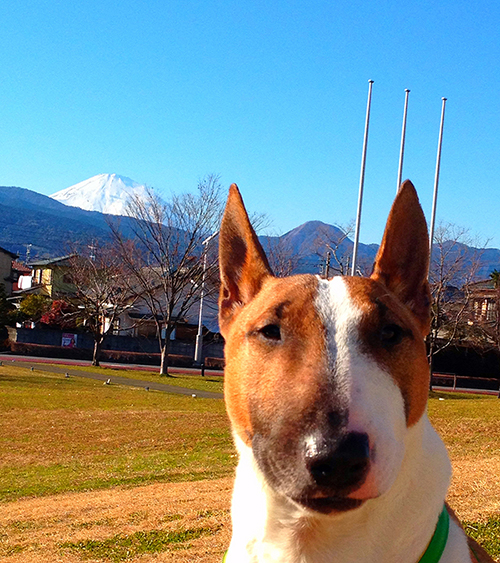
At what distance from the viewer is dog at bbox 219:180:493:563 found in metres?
1.96

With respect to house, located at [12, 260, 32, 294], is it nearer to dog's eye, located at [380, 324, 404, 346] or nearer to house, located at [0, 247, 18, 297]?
house, located at [0, 247, 18, 297]

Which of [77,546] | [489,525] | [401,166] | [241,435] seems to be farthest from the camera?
[401,166]

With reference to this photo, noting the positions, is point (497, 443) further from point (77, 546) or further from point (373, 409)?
point (373, 409)

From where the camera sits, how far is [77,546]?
6.82 meters

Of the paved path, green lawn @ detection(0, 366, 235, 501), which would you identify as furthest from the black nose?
the paved path

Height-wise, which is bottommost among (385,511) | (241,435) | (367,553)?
(367,553)

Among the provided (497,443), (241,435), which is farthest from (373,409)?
A: (497,443)

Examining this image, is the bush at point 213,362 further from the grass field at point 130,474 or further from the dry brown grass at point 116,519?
the dry brown grass at point 116,519

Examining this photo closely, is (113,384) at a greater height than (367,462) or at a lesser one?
lesser

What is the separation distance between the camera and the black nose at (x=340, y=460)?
1.89 meters

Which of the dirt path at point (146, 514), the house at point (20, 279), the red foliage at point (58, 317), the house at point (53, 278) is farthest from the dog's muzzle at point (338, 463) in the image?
the house at point (20, 279)

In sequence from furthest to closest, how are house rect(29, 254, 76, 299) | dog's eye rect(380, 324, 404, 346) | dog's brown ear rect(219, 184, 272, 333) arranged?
house rect(29, 254, 76, 299) → dog's brown ear rect(219, 184, 272, 333) → dog's eye rect(380, 324, 404, 346)

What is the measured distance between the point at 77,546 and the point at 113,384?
24443 millimetres

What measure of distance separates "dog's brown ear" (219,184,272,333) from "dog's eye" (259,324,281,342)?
446 millimetres
